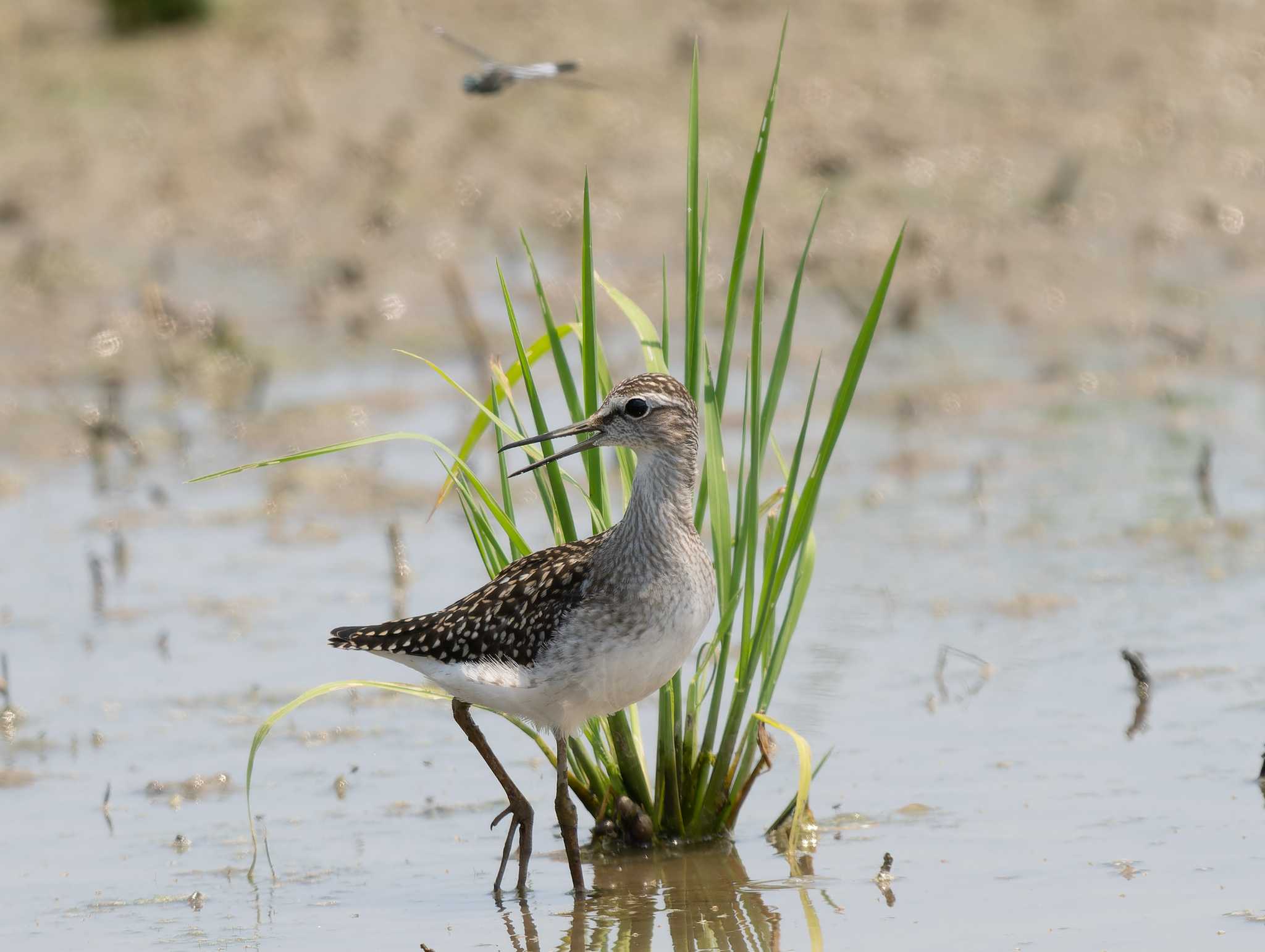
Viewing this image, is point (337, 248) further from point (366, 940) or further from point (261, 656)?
point (366, 940)

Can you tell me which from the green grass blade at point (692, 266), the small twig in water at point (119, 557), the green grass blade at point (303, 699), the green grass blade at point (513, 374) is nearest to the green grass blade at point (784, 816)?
the green grass blade at point (303, 699)

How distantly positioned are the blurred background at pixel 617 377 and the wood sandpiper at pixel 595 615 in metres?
0.67

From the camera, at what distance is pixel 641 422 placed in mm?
5758

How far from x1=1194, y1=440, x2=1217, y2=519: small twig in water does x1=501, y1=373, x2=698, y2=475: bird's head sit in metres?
4.06

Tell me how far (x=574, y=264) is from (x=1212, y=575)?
17.2 feet

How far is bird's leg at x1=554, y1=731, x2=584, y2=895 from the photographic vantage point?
5836 millimetres

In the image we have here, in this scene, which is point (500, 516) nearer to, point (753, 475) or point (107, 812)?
point (753, 475)

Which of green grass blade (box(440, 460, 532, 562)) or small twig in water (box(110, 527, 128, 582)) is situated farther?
small twig in water (box(110, 527, 128, 582))

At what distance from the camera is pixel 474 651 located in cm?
581

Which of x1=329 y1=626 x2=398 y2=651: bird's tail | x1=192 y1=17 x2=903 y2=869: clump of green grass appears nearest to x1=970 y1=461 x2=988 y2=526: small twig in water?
x1=192 y1=17 x2=903 y2=869: clump of green grass

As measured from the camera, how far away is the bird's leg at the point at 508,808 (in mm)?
5949

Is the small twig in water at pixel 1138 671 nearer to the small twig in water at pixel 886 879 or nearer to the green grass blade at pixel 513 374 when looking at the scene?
the small twig in water at pixel 886 879

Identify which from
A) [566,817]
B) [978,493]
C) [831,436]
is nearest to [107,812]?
[566,817]

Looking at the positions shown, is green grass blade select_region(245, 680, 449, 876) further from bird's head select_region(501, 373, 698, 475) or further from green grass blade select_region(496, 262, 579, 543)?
bird's head select_region(501, 373, 698, 475)
